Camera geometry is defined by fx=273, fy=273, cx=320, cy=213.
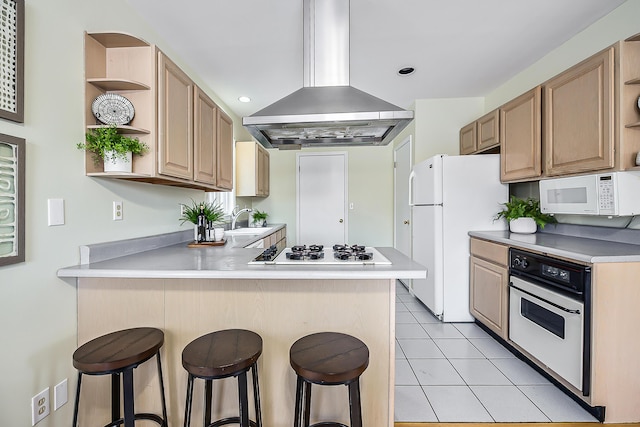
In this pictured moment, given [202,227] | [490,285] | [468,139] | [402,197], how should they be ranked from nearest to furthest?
[202,227]
[490,285]
[468,139]
[402,197]

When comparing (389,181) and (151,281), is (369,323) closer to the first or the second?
(151,281)

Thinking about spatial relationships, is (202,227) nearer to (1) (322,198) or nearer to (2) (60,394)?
(2) (60,394)

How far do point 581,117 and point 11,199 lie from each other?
3.20m

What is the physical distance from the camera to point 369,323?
4.51 ft

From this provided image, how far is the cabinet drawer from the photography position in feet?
7.39

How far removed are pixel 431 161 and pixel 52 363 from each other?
125 inches

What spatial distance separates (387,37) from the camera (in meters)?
2.22

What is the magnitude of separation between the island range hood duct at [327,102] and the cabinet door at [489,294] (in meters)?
1.53

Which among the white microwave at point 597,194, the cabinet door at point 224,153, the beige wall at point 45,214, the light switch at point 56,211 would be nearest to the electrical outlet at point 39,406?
the beige wall at point 45,214

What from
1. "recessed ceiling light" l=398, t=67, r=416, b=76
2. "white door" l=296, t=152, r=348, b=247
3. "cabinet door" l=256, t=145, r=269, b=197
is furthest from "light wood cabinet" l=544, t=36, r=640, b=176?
"cabinet door" l=256, t=145, r=269, b=197

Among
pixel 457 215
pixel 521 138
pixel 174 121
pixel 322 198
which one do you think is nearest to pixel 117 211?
pixel 174 121

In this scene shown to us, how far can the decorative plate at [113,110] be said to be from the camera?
1.50 metres

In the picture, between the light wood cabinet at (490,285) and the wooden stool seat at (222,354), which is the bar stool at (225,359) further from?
the light wood cabinet at (490,285)

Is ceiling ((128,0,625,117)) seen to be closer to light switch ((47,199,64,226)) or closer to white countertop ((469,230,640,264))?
light switch ((47,199,64,226))
